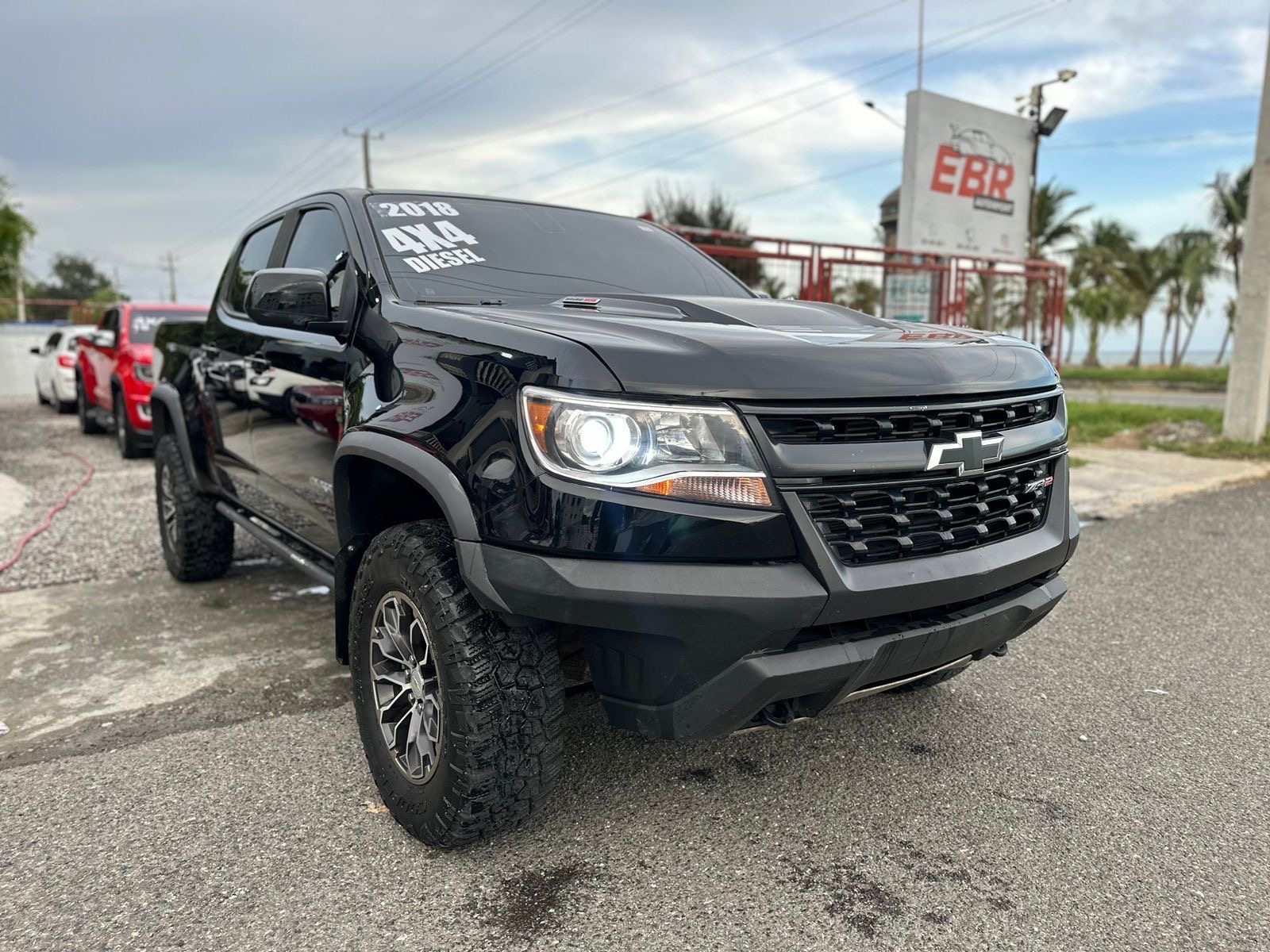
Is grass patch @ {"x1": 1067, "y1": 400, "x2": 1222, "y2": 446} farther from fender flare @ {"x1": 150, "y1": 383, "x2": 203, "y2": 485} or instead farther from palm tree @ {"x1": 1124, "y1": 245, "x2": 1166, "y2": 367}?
palm tree @ {"x1": 1124, "y1": 245, "x2": 1166, "y2": 367}

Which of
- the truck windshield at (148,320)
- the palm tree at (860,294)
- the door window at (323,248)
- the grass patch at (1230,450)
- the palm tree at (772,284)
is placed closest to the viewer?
the door window at (323,248)

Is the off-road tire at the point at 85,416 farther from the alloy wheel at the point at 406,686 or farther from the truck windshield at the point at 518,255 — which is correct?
the alloy wheel at the point at 406,686

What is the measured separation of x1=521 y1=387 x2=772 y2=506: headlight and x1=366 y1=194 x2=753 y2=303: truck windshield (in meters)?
1.03

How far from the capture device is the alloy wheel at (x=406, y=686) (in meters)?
2.35

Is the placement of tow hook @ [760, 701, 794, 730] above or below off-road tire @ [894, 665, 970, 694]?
above

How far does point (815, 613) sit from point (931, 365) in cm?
69

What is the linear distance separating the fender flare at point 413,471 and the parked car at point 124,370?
6.27 metres

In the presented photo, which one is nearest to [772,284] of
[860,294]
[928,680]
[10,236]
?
[860,294]

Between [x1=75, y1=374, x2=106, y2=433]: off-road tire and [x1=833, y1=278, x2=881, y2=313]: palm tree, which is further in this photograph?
[x1=75, y1=374, x2=106, y2=433]: off-road tire

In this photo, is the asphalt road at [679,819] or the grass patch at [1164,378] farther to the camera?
the grass patch at [1164,378]

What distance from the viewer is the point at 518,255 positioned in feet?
10.7

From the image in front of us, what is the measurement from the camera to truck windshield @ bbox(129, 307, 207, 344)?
966 centimetres

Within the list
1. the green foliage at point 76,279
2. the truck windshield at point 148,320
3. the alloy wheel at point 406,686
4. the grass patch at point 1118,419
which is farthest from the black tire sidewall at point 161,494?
the green foliage at point 76,279

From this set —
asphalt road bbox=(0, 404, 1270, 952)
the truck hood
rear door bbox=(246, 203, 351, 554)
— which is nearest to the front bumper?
the truck hood
